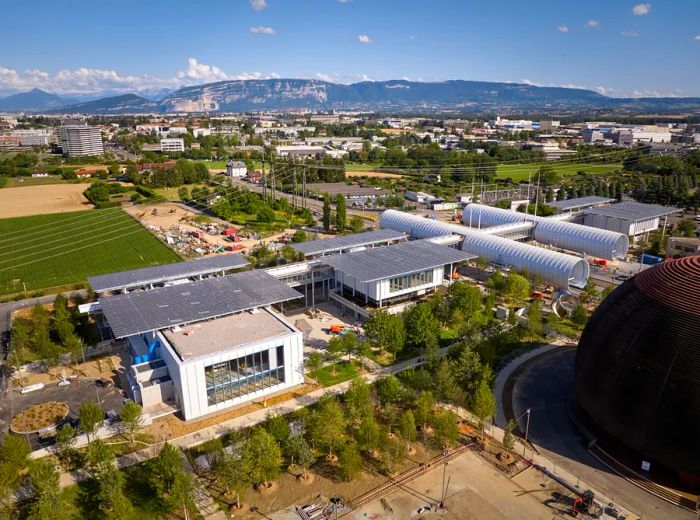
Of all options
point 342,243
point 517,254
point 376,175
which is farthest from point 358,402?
point 376,175

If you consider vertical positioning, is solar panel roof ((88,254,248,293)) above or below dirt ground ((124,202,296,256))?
above

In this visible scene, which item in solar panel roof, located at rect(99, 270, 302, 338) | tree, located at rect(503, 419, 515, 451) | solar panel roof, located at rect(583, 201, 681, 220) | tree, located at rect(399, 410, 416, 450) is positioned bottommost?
tree, located at rect(503, 419, 515, 451)

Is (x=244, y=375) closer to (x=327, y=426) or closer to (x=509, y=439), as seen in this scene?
(x=327, y=426)

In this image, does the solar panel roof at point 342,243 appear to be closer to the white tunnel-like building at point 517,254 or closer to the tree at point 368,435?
the white tunnel-like building at point 517,254

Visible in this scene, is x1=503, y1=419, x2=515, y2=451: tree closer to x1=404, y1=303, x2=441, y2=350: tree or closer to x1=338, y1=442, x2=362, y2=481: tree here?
x1=338, y1=442, x2=362, y2=481: tree

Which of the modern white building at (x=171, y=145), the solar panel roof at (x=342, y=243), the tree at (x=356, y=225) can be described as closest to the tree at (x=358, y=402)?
the solar panel roof at (x=342, y=243)

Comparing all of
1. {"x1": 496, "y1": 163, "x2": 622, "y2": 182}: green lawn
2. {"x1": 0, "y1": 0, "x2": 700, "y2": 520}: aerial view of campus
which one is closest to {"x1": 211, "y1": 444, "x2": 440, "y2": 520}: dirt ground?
{"x1": 0, "y1": 0, "x2": 700, "y2": 520}: aerial view of campus
